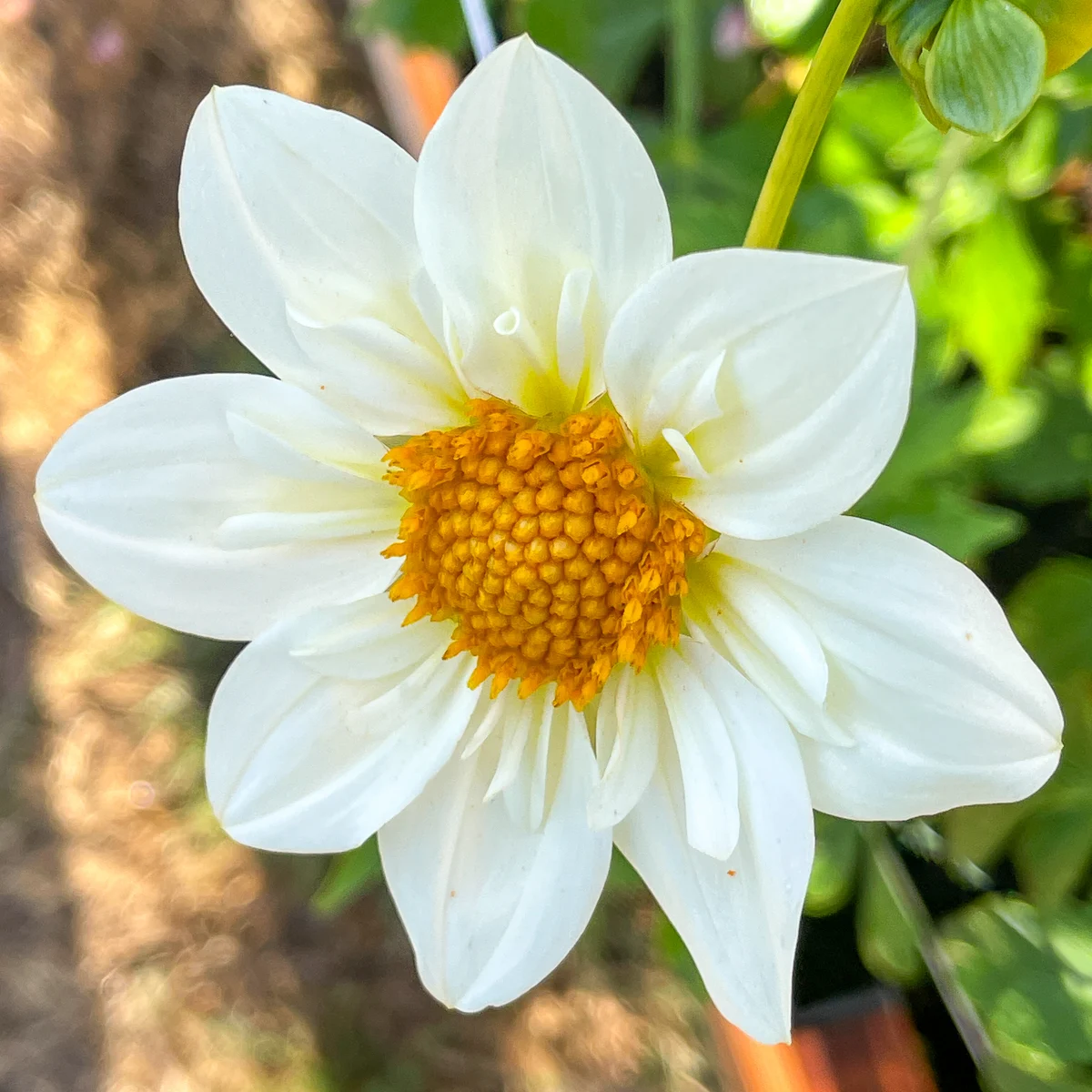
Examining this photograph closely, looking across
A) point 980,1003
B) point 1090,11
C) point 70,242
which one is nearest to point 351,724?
point 1090,11

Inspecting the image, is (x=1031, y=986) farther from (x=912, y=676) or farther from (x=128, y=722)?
(x=128, y=722)

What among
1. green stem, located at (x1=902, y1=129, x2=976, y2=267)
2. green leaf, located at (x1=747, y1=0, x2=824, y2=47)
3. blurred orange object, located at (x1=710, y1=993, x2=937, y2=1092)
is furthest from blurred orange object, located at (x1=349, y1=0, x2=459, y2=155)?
blurred orange object, located at (x1=710, y1=993, x2=937, y2=1092)

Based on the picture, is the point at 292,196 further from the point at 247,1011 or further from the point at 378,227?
the point at 247,1011

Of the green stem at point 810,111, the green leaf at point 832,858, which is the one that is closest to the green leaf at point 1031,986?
the green leaf at point 832,858

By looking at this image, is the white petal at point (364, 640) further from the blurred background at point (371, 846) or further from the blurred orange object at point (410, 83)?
the blurred orange object at point (410, 83)

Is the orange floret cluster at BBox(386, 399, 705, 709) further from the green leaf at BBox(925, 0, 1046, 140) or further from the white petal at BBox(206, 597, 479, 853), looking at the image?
the green leaf at BBox(925, 0, 1046, 140)

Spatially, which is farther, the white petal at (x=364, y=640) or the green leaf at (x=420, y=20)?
the green leaf at (x=420, y=20)

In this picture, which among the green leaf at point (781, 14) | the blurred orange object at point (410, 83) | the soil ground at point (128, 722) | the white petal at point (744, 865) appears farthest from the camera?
the soil ground at point (128, 722)
